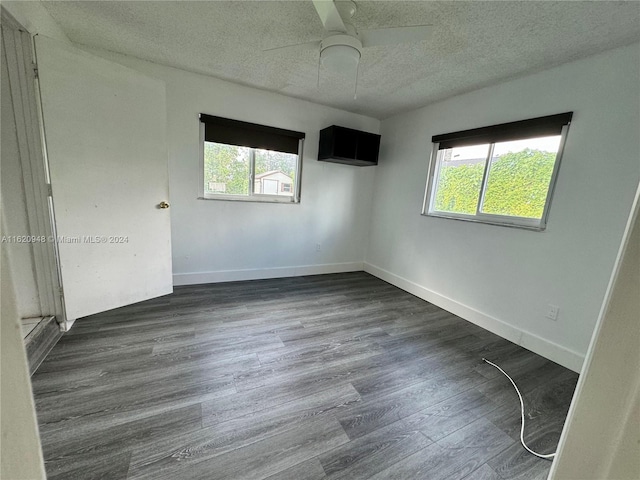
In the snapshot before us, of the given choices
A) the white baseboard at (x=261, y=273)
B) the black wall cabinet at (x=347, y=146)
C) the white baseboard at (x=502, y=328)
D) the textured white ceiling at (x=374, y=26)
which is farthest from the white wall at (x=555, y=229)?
the white baseboard at (x=261, y=273)

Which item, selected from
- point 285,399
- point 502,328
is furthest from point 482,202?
point 285,399

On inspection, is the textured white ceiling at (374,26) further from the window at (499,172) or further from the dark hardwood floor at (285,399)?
the dark hardwood floor at (285,399)

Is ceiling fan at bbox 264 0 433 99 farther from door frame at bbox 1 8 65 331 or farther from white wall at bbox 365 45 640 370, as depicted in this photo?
door frame at bbox 1 8 65 331

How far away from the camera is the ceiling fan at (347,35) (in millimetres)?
1507

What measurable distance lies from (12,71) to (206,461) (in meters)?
2.69

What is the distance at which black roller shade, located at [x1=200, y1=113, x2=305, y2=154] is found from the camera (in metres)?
2.96

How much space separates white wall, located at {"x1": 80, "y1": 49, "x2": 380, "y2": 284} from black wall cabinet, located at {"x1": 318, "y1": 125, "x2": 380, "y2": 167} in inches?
7.7

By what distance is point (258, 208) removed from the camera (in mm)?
3385

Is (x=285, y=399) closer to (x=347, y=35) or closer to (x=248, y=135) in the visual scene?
(x=347, y=35)

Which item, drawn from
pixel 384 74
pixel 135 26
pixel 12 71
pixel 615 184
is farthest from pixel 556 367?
pixel 12 71

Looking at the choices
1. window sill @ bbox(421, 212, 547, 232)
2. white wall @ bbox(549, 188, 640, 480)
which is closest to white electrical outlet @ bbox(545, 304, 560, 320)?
window sill @ bbox(421, 212, 547, 232)

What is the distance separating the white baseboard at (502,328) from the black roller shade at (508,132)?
1734 mm

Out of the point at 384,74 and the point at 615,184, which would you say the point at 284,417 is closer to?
the point at 615,184

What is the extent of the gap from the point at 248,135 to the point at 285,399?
2818 millimetres
